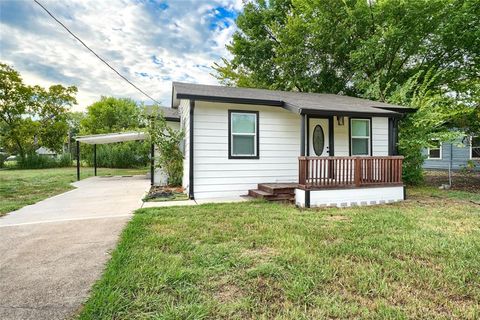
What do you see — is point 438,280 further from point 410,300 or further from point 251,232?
point 251,232

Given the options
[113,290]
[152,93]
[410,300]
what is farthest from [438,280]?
[152,93]

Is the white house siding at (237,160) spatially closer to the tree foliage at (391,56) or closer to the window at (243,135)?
the window at (243,135)

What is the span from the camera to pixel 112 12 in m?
9.43

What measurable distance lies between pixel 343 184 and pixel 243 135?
9.51ft

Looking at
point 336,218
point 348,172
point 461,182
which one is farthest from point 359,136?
point 461,182

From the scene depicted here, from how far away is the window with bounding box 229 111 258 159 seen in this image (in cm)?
721

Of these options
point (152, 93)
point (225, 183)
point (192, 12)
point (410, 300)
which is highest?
point (192, 12)

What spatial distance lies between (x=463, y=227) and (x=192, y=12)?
1163 cm

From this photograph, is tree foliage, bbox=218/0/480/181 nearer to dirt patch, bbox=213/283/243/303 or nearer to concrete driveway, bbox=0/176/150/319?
dirt patch, bbox=213/283/243/303

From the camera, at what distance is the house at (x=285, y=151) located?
20.8 feet

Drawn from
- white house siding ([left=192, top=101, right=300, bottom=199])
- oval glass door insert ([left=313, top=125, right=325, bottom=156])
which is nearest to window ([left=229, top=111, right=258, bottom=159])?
white house siding ([left=192, top=101, right=300, bottom=199])

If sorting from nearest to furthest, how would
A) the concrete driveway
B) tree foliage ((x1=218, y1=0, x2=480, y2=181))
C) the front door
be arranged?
the concrete driveway
the front door
tree foliage ((x1=218, y1=0, x2=480, y2=181))

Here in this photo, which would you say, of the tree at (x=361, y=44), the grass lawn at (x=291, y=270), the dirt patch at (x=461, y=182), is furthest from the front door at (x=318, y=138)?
the dirt patch at (x=461, y=182)

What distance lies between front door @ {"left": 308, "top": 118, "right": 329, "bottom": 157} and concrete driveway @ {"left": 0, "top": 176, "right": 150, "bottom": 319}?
508cm
